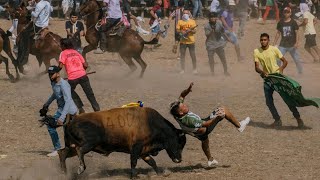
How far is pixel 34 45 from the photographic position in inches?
880

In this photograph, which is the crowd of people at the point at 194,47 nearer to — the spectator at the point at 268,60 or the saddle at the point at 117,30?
the spectator at the point at 268,60

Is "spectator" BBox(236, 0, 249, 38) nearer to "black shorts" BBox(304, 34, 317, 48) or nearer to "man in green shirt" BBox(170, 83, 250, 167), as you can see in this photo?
"black shorts" BBox(304, 34, 317, 48)

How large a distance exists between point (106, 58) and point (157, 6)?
160 inches

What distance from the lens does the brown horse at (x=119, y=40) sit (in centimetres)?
2297

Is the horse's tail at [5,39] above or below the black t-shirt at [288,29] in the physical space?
below

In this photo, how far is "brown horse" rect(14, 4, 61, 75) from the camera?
72.2 ft

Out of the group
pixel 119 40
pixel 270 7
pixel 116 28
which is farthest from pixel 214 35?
pixel 270 7

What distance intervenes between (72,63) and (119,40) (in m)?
8.81

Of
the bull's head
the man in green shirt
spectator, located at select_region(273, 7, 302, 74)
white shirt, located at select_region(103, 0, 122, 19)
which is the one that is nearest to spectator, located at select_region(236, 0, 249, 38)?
white shirt, located at select_region(103, 0, 122, 19)

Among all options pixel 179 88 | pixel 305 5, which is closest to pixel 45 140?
pixel 179 88

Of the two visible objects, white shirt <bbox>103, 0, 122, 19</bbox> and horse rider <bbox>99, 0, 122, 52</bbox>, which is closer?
horse rider <bbox>99, 0, 122, 52</bbox>

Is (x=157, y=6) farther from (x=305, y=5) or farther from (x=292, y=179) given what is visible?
(x=292, y=179)

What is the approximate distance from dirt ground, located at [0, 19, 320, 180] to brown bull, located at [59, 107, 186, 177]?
0.48m

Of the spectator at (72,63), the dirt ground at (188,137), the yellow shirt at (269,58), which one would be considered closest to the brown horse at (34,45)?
the dirt ground at (188,137)
